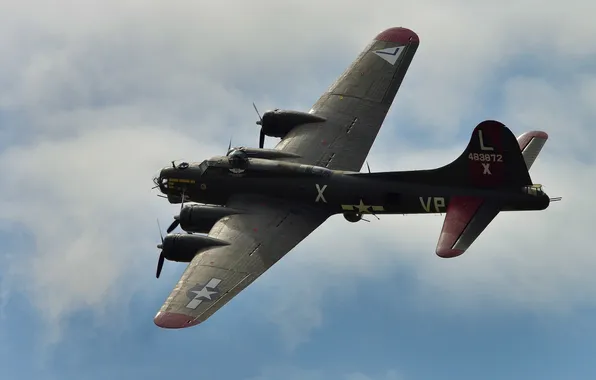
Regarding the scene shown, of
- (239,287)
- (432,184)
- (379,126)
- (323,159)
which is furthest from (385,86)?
(239,287)

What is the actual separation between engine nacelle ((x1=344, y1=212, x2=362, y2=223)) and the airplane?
58 mm

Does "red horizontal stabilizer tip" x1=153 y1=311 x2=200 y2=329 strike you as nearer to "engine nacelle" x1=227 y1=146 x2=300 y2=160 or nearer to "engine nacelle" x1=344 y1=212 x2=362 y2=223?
"engine nacelle" x1=344 y1=212 x2=362 y2=223

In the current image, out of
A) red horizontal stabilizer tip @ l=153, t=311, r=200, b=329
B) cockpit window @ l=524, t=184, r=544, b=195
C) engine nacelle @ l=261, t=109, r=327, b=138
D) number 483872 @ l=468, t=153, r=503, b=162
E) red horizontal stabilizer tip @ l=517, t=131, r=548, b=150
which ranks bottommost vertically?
red horizontal stabilizer tip @ l=153, t=311, r=200, b=329

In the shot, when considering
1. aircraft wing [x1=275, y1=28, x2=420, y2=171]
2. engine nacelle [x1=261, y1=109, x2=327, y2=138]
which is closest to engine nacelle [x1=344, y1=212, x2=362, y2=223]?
aircraft wing [x1=275, y1=28, x2=420, y2=171]

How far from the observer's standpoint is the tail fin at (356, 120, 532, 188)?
50062mm

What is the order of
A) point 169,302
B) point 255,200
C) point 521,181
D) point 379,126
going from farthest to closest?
point 379,126 < point 255,200 < point 521,181 < point 169,302

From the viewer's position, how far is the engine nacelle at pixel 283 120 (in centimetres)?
5953

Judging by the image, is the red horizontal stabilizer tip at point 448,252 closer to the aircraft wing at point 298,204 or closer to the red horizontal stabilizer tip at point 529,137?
the aircraft wing at point 298,204

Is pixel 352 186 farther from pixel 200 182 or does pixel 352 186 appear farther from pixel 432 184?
pixel 200 182

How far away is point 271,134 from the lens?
60.0 metres

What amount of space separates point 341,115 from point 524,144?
36.5 feet

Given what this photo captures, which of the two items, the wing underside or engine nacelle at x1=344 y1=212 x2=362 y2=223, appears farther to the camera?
engine nacelle at x1=344 y1=212 x2=362 y2=223

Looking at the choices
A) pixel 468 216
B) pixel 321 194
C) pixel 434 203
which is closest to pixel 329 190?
pixel 321 194

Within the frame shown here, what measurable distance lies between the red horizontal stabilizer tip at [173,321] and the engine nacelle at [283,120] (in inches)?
653
